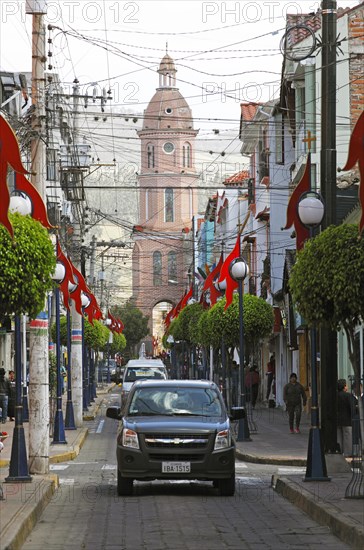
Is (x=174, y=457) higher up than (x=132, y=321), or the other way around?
(x=132, y=321)

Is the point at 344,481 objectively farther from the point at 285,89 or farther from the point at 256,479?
the point at 285,89

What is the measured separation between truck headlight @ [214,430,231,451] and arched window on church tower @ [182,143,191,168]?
401 feet

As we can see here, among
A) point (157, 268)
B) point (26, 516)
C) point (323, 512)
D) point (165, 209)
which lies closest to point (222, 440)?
point (323, 512)

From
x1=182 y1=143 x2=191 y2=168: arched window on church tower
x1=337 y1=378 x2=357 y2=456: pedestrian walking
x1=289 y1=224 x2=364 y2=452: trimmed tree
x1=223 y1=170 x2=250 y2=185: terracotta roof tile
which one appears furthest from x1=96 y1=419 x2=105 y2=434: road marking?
x1=182 y1=143 x2=191 y2=168: arched window on church tower

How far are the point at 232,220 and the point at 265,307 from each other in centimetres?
4227

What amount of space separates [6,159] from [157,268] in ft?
444

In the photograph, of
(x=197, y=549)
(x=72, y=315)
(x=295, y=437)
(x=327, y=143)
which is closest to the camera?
(x=197, y=549)

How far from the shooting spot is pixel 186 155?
14225cm

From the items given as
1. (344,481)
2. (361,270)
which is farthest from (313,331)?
(361,270)

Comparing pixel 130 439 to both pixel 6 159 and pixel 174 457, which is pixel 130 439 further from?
pixel 6 159

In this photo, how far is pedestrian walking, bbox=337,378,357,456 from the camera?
81.3ft

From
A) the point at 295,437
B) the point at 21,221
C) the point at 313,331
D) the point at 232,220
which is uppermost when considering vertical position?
the point at 232,220

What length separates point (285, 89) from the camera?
151 ft

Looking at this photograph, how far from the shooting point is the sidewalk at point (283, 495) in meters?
13.2
